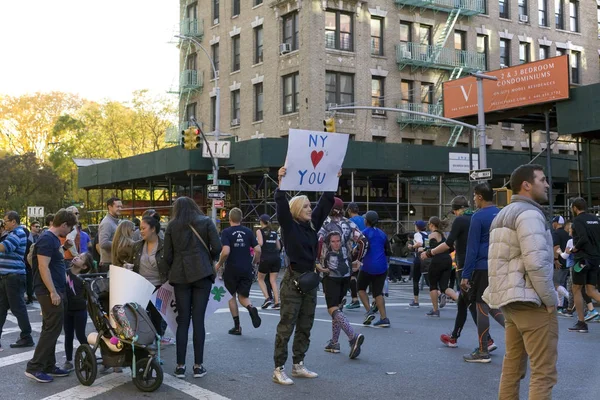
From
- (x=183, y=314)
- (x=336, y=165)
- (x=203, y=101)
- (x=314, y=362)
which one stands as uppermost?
(x=203, y=101)

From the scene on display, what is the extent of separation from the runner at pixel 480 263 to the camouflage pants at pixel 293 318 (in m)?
2.00

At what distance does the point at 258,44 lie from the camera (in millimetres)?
38750

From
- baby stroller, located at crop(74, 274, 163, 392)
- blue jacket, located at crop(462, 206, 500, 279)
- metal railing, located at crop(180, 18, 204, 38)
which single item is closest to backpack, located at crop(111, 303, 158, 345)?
baby stroller, located at crop(74, 274, 163, 392)

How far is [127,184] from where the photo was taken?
131 ft

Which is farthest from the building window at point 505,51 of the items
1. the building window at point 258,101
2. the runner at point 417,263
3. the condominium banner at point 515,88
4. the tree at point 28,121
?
the tree at point 28,121

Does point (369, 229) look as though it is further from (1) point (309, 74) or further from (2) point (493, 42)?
(2) point (493, 42)

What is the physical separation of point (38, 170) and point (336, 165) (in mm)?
44097

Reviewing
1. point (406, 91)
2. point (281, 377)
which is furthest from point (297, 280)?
point (406, 91)

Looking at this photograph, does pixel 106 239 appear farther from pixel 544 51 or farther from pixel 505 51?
pixel 544 51

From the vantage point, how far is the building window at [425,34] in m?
38.8

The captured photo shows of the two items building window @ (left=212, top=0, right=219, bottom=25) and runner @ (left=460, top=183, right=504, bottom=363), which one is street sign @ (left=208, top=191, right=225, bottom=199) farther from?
runner @ (left=460, top=183, right=504, bottom=363)

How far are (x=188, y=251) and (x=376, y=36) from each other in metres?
31.5

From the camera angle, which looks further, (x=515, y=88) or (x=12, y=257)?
(x=515, y=88)

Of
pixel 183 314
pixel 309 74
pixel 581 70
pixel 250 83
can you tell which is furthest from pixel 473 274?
pixel 581 70
